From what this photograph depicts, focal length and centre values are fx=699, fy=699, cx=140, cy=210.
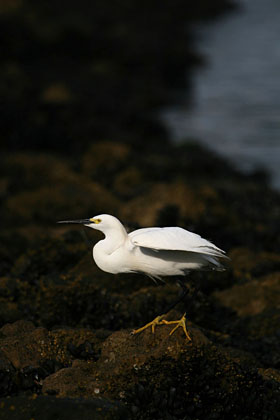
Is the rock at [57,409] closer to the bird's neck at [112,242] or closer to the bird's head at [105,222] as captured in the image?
the bird's neck at [112,242]

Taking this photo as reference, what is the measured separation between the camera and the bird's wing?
19.9 feet

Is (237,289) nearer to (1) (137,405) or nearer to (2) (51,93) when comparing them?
A: (1) (137,405)

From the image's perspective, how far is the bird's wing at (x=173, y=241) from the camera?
19.9 feet

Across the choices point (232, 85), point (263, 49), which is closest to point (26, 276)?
point (232, 85)

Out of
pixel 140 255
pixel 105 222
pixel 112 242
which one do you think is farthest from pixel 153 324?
pixel 105 222

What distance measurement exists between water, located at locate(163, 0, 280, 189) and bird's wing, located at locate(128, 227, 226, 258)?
53.9ft

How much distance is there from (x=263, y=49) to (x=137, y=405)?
44.1 metres

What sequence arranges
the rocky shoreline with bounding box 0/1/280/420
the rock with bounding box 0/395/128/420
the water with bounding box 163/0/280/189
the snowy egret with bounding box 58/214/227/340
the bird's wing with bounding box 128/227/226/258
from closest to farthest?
1. the rock with bounding box 0/395/128/420
2. the rocky shoreline with bounding box 0/1/280/420
3. the bird's wing with bounding box 128/227/226/258
4. the snowy egret with bounding box 58/214/227/340
5. the water with bounding box 163/0/280/189

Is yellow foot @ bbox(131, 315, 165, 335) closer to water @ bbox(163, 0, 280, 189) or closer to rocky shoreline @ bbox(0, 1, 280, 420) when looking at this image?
rocky shoreline @ bbox(0, 1, 280, 420)

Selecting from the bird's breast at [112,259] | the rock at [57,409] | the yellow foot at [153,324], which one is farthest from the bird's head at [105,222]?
the rock at [57,409]

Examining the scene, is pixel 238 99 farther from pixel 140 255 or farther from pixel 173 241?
pixel 173 241

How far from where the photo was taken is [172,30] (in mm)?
51250

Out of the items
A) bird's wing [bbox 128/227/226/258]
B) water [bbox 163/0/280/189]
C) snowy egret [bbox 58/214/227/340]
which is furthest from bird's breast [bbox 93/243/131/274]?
water [bbox 163/0/280/189]

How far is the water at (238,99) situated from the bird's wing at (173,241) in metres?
16.4
